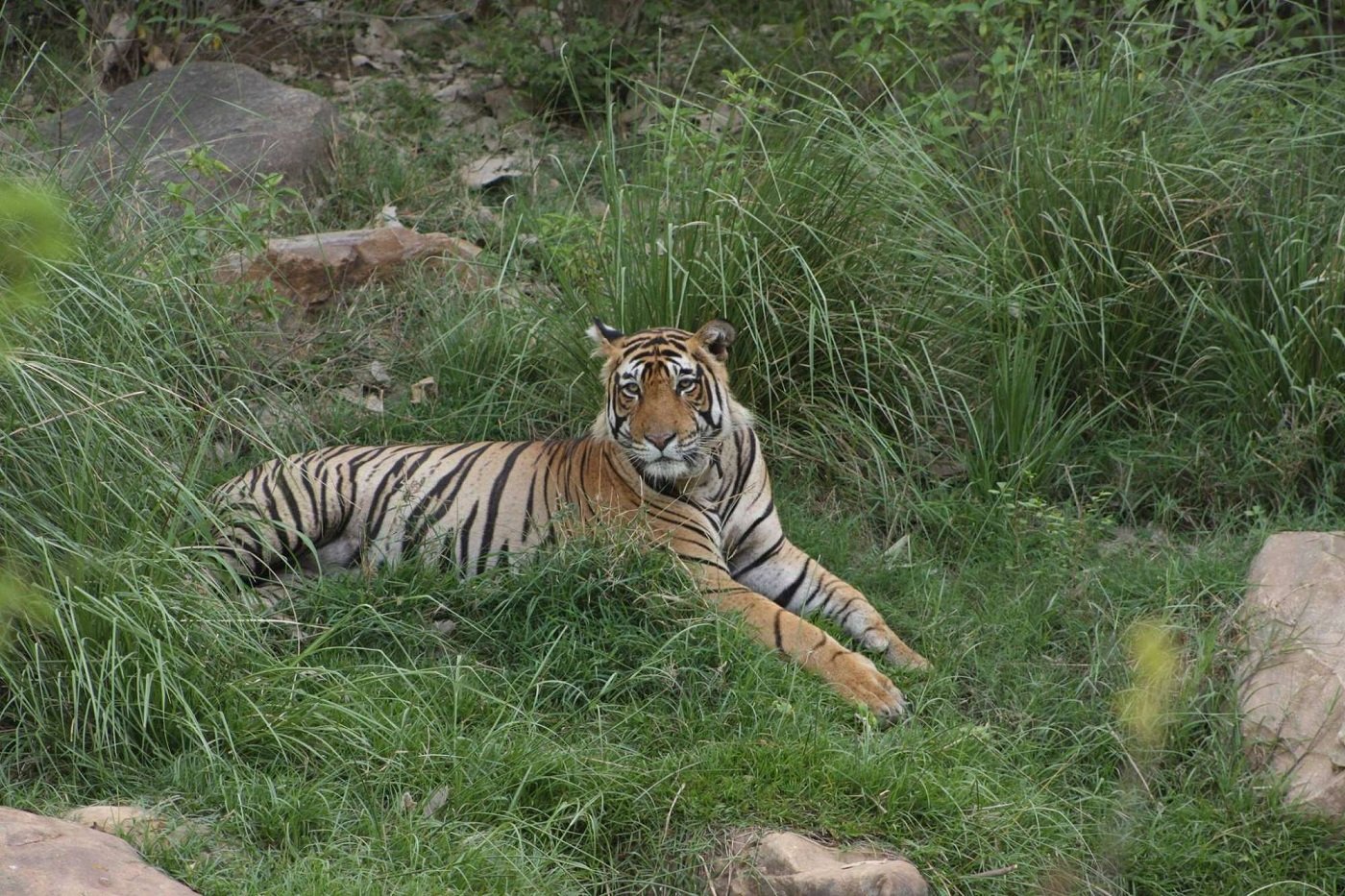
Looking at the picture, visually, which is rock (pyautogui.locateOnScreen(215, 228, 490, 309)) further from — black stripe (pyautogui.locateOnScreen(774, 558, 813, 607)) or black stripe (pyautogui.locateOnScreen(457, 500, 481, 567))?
black stripe (pyautogui.locateOnScreen(774, 558, 813, 607))

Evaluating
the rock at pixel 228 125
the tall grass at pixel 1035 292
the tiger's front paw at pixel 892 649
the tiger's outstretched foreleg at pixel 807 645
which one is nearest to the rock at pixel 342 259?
the rock at pixel 228 125

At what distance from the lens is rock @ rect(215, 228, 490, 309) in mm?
7066

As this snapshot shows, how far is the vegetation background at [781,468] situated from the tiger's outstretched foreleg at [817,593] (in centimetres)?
16

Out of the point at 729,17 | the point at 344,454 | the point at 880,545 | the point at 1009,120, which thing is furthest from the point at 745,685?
the point at 729,17

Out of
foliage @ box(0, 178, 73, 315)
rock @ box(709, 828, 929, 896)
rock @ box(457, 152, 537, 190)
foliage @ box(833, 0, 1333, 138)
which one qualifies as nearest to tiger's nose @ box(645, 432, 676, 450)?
rock @ box(709, 828, 929, 896)

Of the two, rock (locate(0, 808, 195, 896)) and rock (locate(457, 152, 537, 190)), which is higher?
rock (locate(457, 152, 537, 190))

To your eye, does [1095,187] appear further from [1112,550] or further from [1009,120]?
[1112,550]

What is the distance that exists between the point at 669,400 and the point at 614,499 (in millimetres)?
398

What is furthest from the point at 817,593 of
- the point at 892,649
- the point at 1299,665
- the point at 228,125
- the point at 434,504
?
the point at 228,125

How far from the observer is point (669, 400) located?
5.24 metres

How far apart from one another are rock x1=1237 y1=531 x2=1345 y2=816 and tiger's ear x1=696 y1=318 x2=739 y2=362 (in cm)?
190

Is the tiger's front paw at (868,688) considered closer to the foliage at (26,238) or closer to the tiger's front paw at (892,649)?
the tiger's front paw at (892,649)

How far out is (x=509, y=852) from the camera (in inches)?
157

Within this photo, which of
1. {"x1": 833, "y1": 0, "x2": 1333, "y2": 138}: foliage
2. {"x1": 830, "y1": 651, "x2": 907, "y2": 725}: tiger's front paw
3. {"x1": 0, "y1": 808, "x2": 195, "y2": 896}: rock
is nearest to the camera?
{"x1": 0, "y1": 808, "x2": 195, "y2": 896}: rock
